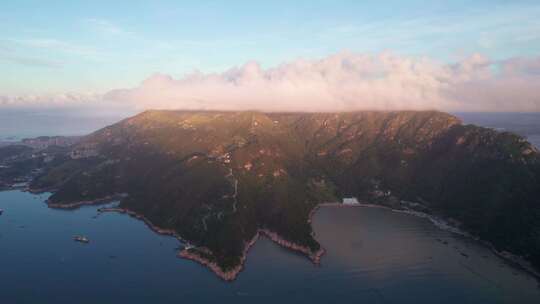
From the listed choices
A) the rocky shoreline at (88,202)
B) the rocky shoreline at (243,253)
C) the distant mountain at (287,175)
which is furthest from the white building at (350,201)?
the rocky shoreline at (88,202)

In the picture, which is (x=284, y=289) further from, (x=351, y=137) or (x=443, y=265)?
(x=351, y=137)

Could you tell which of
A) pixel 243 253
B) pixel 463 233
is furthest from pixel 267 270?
pixel 463 233

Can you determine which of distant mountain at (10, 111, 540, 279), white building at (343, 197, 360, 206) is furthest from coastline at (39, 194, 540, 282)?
white building at (343, 197, 360, 206)

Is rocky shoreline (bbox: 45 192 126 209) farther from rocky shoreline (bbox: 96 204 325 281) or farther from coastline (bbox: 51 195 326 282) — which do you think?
rocky shoreline (bbox: 96 204 325 281)

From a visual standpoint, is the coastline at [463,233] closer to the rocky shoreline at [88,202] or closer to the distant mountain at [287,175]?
the distant mountain at [287,175]

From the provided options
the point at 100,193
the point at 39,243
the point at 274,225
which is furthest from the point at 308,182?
the point at 39,243
